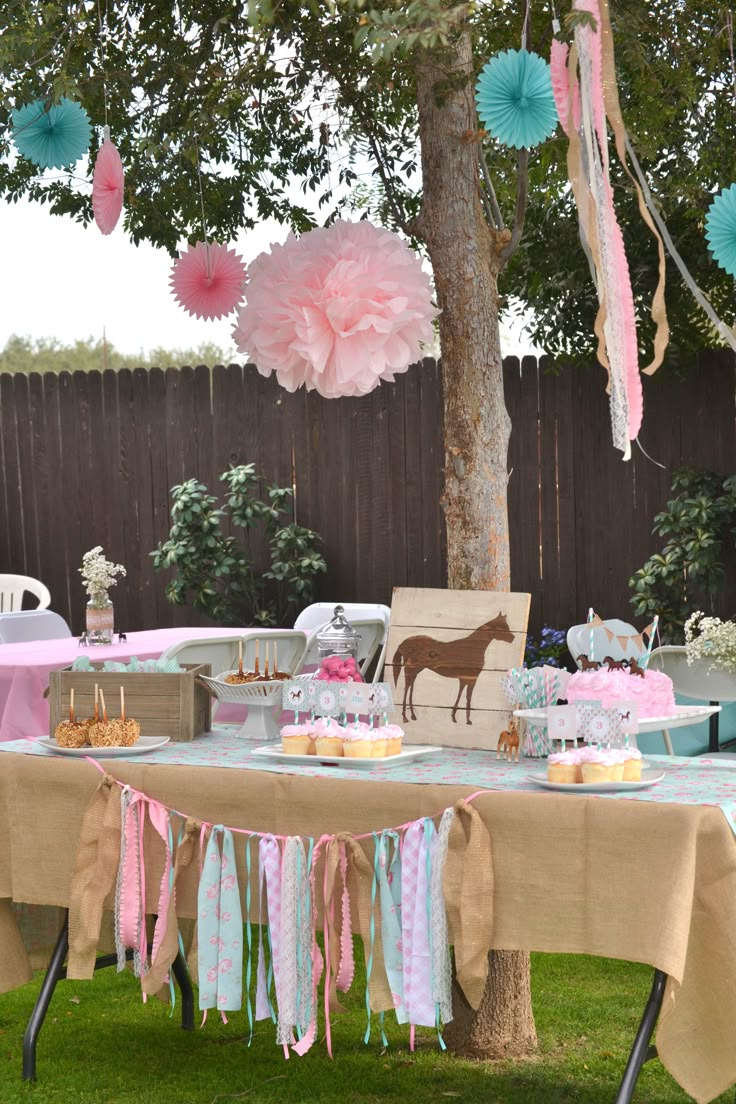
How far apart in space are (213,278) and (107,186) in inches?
13.9

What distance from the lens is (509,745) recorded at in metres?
2.80

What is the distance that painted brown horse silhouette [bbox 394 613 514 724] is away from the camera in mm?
2896

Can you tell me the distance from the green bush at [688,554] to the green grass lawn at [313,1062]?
3444 mm

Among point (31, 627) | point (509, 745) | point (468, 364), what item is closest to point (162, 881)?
point (509, 745)

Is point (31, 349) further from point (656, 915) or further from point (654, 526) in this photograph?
point (656, 915)

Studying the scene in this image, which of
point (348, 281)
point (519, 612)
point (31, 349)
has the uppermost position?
point (31, 349)

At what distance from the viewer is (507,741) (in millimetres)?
2801

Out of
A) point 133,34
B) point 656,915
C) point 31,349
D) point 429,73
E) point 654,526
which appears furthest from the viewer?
point 31,349

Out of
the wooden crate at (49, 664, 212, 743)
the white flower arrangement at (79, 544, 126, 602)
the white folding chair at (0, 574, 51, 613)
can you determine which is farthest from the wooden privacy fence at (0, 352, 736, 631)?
the wooden crate at (49, 664, 212, 743)

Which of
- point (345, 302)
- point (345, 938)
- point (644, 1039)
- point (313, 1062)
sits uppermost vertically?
point (345, 302)

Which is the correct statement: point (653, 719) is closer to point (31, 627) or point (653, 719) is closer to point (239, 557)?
point (31, 627)

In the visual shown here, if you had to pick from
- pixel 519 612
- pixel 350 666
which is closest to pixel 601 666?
pixel 519 612

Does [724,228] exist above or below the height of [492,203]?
below

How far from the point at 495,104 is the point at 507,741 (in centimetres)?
135
